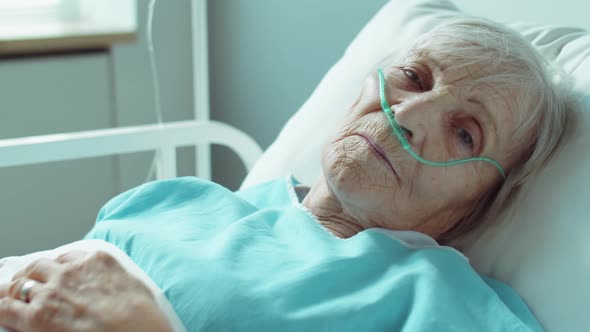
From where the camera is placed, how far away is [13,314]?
117 cm

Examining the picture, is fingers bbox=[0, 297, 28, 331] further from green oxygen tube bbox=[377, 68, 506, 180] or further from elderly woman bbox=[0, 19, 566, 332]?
green oxygen tube bbox=[377, 68, 506, 180]

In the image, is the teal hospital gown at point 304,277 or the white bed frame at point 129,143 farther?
the white bed frame at point 129,143

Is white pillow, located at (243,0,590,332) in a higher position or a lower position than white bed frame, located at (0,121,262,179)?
higher

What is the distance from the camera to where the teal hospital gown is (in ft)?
3.85

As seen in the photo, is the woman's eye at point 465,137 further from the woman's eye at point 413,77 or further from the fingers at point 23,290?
the fingers at point 23,290

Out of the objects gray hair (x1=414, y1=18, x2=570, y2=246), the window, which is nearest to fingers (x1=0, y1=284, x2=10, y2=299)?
gray hair (x1=414, y1=18, x2=570, y2=246)

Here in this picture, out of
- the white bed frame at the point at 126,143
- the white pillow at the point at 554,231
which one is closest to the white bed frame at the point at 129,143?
the white bed frame at the point at 126,143

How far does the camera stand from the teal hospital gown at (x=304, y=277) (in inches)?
46.3

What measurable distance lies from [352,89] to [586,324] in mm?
694

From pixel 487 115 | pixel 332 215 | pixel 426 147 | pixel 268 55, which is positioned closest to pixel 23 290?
pixel 332 215

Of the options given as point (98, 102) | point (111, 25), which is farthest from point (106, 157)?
point (111, 25)

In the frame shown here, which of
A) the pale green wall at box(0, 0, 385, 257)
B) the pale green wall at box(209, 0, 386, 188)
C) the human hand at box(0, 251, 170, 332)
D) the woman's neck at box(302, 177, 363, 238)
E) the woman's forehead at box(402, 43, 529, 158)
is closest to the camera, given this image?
the human hand at box(0, 251, 170, 332)

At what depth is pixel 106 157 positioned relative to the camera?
104 inches

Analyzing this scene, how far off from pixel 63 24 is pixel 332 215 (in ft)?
5.18
